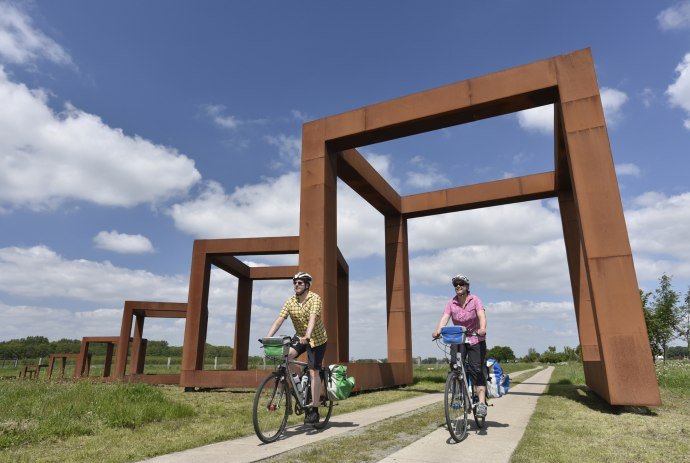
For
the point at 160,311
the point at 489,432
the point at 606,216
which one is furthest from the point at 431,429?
the point at 160,311

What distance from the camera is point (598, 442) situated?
452cm

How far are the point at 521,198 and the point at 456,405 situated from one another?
11.7m

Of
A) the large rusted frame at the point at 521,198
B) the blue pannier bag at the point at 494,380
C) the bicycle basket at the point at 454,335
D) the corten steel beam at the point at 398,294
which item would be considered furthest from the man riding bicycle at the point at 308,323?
the corten steel beam at the point at 398,294

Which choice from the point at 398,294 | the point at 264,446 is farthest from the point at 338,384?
the point at 398,294

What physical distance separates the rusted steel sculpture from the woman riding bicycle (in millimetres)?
16590

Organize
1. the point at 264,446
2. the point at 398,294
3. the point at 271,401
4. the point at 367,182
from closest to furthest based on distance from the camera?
1. the point at 264,446
2. the point at 271,401
3. the point at 367,182
4. the point at 398,294

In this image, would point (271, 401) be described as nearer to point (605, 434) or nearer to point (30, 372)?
point (605, 434)

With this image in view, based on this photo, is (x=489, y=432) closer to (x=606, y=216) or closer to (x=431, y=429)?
(x=431, y=429)

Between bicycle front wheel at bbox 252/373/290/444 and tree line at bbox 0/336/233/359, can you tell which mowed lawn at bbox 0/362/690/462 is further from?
tree line at bbox 0/336/233/359

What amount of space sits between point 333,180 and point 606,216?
6.52 metres

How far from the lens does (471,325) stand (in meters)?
5.26

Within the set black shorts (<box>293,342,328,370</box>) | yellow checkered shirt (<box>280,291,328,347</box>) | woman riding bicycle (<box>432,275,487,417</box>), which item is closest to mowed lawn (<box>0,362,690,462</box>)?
woman riding bicycle (<box>432,275,487,417</box>)

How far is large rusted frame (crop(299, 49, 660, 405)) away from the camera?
7.32m

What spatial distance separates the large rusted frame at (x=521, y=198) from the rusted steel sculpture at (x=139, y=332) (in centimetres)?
1092
